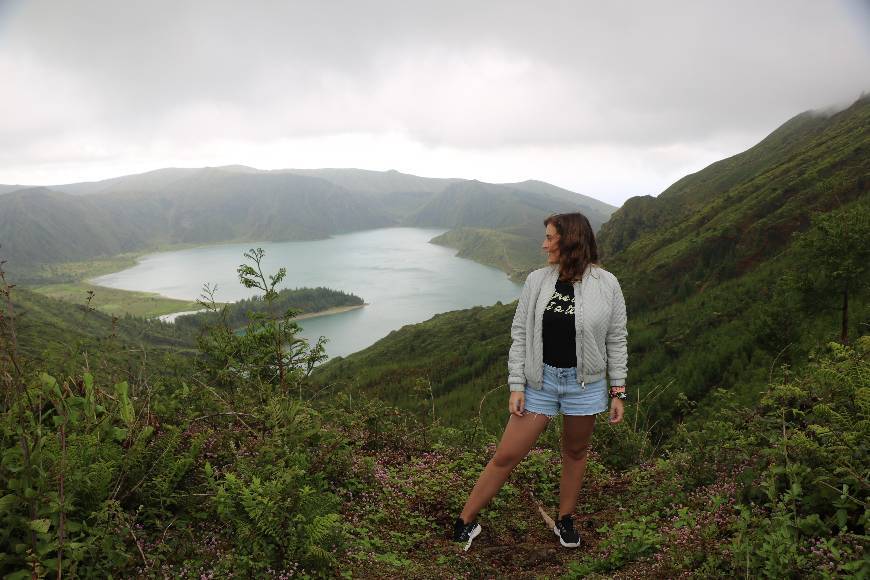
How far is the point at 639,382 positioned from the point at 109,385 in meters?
43.8

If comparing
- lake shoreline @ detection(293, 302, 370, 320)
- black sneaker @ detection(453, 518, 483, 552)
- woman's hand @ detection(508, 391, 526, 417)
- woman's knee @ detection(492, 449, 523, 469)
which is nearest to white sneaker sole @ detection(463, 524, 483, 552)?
black sneaker @ detection(453, 518, 483, 552)

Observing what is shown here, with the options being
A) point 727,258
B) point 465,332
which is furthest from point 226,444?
point 465,332

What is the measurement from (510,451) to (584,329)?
121 centimetres

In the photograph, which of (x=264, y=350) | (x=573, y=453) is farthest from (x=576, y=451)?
(x=264, y=350)

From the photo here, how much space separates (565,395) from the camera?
3828 mm

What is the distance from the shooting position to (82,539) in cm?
268

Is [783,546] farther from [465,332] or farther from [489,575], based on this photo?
[465,332]

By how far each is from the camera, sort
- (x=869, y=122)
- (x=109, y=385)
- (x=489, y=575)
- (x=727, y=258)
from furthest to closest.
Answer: (x=869, y=122), (x=727, y=258), (x=109, y=385), (x=489, y=575)

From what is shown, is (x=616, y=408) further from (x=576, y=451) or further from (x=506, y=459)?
(x=506, y=459)

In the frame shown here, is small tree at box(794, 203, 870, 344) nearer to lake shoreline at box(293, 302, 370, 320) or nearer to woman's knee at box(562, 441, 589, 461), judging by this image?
woman's knee at box(562, 441, 589, 461)

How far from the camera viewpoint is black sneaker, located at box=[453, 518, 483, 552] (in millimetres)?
4113

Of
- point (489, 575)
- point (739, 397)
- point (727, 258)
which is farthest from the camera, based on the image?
point (727, 258)

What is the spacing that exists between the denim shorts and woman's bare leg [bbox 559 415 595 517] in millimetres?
140

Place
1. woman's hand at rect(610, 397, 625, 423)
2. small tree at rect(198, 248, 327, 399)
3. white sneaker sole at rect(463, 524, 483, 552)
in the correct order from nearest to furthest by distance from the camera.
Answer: woman's hand at rect(610, 397, 625, 423) < white sneaker sole at rect(463, 524, 483, 552) < small tree at rect(198, 248, 327, 399)
